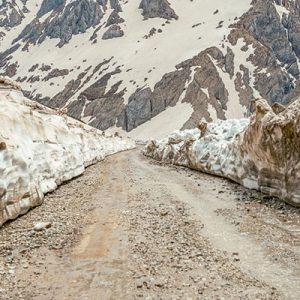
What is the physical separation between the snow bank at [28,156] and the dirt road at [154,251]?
0.70m

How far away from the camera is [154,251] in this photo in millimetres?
9594

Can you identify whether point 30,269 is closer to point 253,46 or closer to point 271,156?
point 271,156

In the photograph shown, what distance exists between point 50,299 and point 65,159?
17361mm

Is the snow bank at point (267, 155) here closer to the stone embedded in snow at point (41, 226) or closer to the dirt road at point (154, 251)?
the dirt road at point (154, 251)

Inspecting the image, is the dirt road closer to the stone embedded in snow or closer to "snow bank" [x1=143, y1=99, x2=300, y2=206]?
the stone embedded in snow

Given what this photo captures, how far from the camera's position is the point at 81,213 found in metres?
14.3

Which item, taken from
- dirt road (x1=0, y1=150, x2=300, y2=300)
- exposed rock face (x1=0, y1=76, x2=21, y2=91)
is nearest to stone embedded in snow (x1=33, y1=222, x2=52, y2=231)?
dirt road (x1=0, y1=150, x2=300, y2=300)

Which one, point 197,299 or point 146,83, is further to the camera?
point 146,83

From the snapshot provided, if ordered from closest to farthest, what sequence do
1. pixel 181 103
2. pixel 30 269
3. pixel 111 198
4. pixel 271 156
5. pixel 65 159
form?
pixel 30 269, pixel 271 156, pixel 111 198, pixel 65 159, pixel 181 103

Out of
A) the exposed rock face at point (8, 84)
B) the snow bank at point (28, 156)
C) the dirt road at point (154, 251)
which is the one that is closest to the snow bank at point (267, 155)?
the dirt road at point (154, 251)

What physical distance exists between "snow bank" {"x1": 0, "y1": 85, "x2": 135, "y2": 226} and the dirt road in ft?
2.31

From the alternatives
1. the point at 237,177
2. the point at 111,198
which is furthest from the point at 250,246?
the point at 237,177

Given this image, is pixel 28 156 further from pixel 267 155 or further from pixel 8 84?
pixel 267 155

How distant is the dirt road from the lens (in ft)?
24.4
